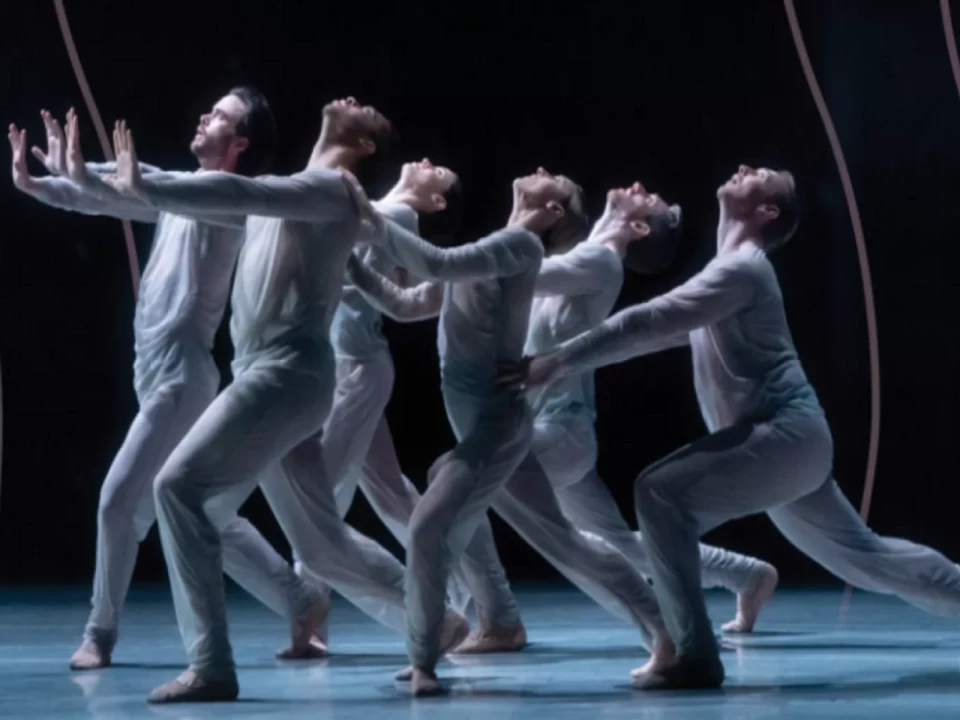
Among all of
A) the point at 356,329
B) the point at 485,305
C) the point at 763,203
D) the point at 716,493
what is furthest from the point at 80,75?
the point at 716,493

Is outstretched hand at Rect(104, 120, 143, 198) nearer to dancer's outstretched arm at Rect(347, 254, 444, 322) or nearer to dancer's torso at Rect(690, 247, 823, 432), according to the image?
dancer's outstretched arm at Rect(347, 254, 444, 322)

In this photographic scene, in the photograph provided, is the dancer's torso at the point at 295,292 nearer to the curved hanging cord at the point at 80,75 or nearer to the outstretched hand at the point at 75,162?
the outstretched hand at the point at 75,162

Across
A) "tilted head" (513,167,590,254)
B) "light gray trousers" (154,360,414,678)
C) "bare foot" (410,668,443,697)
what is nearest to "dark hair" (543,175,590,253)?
"tilted head" (513,167,590,254)

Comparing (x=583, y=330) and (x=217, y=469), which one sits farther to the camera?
(x=583, y=330)

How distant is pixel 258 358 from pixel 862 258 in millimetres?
4649

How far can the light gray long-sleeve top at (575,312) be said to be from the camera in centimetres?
586

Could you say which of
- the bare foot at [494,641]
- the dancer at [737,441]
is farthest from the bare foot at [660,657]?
the bare foot at [494,641]

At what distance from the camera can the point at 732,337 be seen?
515cm

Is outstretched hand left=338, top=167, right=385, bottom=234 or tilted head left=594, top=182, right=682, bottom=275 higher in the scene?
outstretched hand left=338, top=167, right=385, bottom=234

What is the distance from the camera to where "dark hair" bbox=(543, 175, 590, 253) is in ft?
18.4

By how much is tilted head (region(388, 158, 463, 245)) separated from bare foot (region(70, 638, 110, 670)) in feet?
5.42

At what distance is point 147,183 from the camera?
4359 mm

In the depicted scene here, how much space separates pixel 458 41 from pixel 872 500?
2.87 meters

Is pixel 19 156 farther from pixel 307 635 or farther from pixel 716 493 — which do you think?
pixel 716 493
